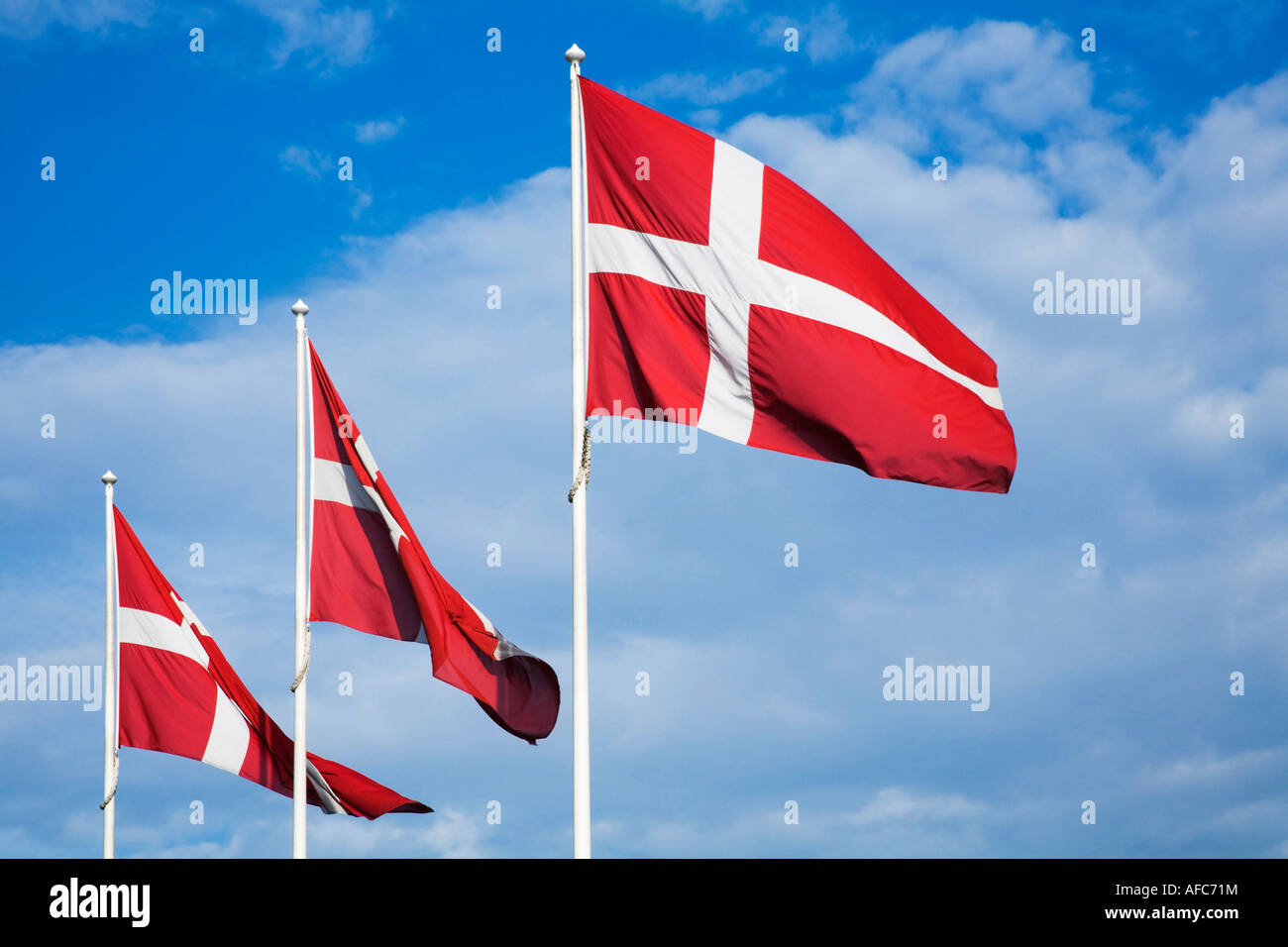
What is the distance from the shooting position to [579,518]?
13.3 meters

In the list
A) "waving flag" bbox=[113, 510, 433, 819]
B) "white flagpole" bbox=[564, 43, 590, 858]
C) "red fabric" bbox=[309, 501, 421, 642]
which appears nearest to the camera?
"white flagpole" bbox=[564, 43, 590, 858]

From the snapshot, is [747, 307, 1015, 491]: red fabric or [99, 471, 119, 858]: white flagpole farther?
[99, 471, 119, 858]: white flagpole

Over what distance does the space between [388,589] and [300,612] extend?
6.51ft

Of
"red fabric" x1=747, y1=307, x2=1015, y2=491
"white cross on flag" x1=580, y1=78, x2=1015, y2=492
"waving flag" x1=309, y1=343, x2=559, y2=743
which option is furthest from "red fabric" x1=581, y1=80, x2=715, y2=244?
"waving flag" x1=309, y1=343, x2=559, y2=743

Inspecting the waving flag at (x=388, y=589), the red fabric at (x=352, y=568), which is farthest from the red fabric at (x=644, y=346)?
the red fabric at (x=352, y=568)

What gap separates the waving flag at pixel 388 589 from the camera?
18.0 m

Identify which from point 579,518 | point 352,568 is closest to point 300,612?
point 352,568

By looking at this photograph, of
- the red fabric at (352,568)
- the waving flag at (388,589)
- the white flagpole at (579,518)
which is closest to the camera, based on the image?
the white flagpole at (579,518)

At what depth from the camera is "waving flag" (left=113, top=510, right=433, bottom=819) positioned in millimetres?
22891

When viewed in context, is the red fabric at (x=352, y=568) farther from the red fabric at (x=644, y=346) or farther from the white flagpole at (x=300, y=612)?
the red fabric at (x=644, y=346)

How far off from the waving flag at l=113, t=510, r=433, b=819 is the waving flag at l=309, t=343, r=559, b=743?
168 inches

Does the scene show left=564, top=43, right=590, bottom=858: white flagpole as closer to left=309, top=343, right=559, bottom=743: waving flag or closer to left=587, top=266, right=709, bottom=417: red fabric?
left=587, top=266, right=709, bottom=417: red fabric

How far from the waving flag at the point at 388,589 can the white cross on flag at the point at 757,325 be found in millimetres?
5713
